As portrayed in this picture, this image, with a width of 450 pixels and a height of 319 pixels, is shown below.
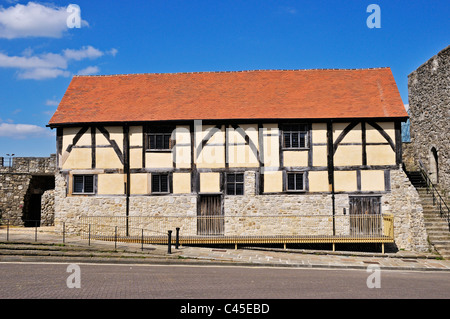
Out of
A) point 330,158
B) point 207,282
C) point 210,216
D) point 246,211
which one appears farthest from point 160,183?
point 207,282

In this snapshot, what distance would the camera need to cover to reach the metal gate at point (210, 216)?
19516 millimetres

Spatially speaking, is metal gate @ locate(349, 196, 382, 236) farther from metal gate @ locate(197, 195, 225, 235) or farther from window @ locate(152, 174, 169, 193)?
window @ locate(152, 174, 169, 193)

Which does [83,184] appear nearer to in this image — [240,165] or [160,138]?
[160,138]

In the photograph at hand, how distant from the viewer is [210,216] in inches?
759

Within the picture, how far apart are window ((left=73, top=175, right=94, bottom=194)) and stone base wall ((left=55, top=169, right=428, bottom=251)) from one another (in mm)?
326

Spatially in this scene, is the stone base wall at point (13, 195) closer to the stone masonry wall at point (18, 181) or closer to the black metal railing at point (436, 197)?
the stone masonry wall at point (18, 181)

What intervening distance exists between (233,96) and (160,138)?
4.43m

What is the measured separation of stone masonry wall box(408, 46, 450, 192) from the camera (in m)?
20.6

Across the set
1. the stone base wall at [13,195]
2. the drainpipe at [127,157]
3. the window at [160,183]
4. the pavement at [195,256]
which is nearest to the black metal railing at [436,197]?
the pavement at [195,256]

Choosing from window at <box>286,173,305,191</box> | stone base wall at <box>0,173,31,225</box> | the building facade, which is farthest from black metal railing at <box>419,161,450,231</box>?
stone base wall at <box>0,173,31,225</box>

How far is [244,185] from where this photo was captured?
1958 centimetres

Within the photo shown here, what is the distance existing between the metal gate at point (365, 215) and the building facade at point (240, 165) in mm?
49
